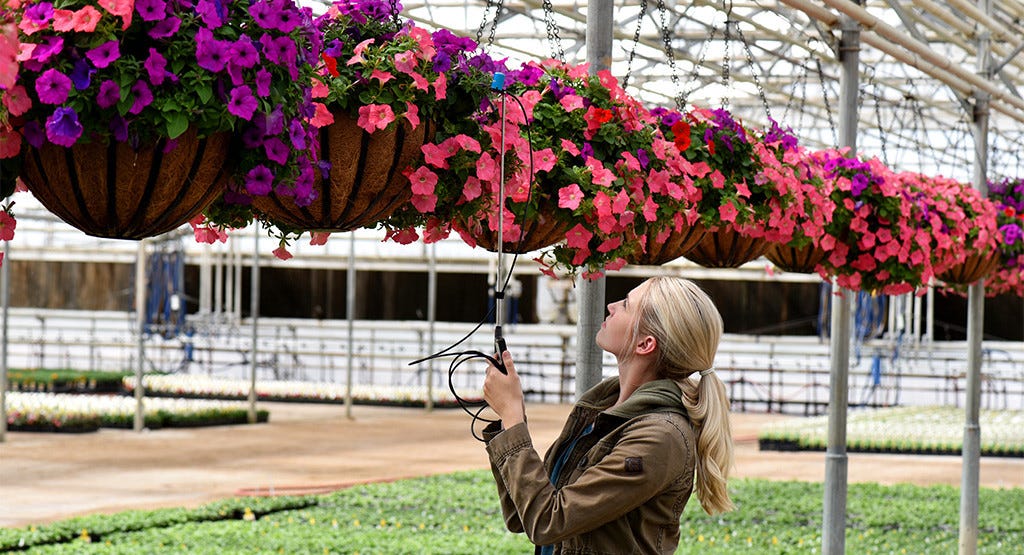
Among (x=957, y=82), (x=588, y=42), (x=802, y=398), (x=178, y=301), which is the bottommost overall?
(x=802, y=398)

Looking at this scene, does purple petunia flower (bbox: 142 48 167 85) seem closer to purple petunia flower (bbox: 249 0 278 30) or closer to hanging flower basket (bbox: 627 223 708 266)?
purple petunia flower (bbox: 249 0 278 30)

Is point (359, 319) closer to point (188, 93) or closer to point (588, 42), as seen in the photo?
point (588, 42)

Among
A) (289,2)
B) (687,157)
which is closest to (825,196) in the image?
(687,157)

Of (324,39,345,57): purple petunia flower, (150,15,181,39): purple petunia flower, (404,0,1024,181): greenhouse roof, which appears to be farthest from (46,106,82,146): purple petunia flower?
(404,0,1024,181): greenhouse roof

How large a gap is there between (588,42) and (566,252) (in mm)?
744

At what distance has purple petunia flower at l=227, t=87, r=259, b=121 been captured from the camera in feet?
4.96

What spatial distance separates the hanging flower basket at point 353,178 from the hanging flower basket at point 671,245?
898 millimetres

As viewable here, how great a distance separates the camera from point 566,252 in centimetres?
249

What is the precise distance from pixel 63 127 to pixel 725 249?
6.72 ft

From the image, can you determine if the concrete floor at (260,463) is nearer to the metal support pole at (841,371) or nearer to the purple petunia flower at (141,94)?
the metal support pole at (841,371)

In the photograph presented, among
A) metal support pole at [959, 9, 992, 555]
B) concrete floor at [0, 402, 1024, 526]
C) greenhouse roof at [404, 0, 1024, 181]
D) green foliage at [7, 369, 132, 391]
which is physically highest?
greenhouse roof at [404, 0, 1024, 181]

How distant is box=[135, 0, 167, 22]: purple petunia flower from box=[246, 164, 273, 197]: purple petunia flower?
9.1 inches

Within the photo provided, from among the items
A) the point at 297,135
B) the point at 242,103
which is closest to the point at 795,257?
the point at 297,135

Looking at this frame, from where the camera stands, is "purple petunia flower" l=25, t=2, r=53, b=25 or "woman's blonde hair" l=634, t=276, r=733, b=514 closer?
"purple petunia flower" l=25, t=2, r=53, b=25
